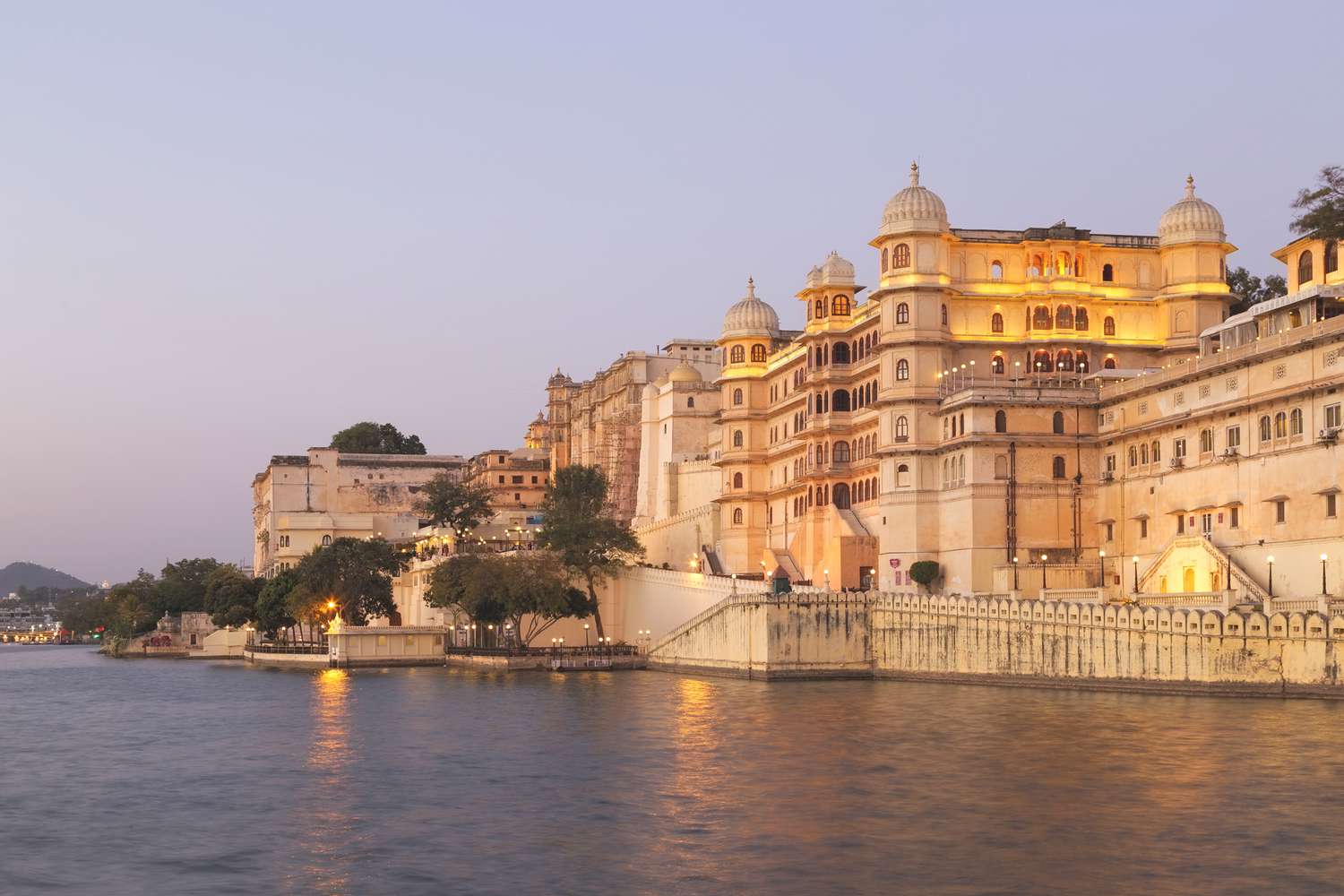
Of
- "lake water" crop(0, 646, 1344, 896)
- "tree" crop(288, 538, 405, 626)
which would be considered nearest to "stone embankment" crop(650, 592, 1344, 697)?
"lake water" crop(0, 646, 1344, 896)

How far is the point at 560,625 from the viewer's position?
97.9 meters

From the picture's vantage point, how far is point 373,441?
187375 mm

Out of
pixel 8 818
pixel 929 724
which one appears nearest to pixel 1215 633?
pixel 929 724

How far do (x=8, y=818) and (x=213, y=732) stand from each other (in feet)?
64.5

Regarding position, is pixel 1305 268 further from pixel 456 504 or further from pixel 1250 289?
pixel 456 504

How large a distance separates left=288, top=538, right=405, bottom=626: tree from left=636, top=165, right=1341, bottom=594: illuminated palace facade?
1131 inches

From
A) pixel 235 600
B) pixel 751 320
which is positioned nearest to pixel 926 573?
pixel 751 320

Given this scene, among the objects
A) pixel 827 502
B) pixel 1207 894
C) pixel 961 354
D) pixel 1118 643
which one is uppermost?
pixel 961 354

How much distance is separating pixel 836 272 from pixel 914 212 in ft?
46.3

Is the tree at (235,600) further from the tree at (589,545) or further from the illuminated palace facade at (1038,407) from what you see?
the illuminated palace facade at (1038,407)

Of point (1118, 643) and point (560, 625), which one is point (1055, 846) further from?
point (560, 625)

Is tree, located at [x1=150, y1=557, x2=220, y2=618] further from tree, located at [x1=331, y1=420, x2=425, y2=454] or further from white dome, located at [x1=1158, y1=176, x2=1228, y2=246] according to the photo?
white dome, located at [x1=1158, y1=176, x2=1228, y2=246]

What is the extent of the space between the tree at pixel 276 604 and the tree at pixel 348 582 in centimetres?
671

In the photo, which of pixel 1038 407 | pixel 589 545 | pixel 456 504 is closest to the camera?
pixel 1038 407
